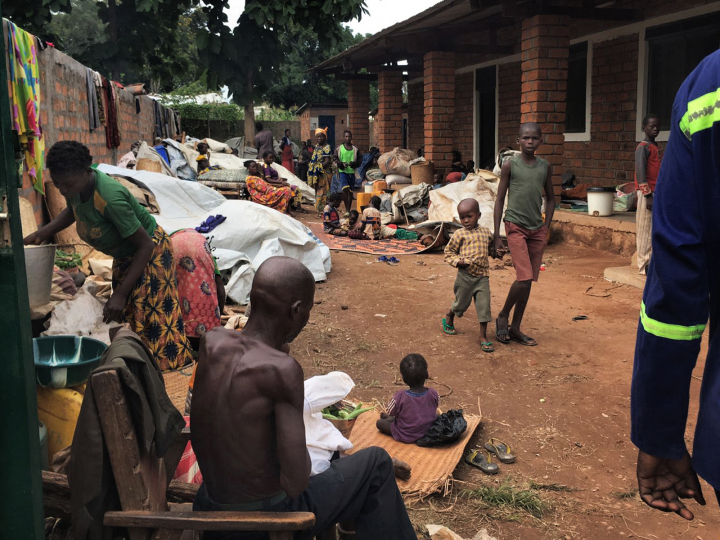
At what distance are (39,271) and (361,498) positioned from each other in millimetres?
2440

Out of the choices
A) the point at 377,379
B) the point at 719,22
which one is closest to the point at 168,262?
the point at 377,379

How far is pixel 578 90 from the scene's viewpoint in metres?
10.8

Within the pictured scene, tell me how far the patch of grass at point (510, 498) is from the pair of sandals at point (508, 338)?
2.20 metres

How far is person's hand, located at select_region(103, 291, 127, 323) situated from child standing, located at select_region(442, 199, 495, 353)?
2.53m

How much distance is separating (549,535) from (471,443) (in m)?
0.90

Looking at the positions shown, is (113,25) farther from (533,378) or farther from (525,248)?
(533,378)

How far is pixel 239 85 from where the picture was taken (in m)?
15.3

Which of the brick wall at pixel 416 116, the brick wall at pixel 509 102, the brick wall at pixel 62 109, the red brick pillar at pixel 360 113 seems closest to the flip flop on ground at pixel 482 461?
the brick wall at pixel 62 109

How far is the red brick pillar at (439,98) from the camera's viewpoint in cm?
1220

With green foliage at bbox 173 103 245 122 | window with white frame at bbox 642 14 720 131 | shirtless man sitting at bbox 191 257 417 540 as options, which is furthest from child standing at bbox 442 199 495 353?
green foliage at bbox 173 103 245 122

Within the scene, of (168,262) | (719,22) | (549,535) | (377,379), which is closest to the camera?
(549,535)

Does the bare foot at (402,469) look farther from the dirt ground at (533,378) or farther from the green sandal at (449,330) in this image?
the green sandal at (449,330)

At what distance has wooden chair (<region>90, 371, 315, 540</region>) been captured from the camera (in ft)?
5.65

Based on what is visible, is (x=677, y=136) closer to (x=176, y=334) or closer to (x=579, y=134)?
(x=176, y=334)
